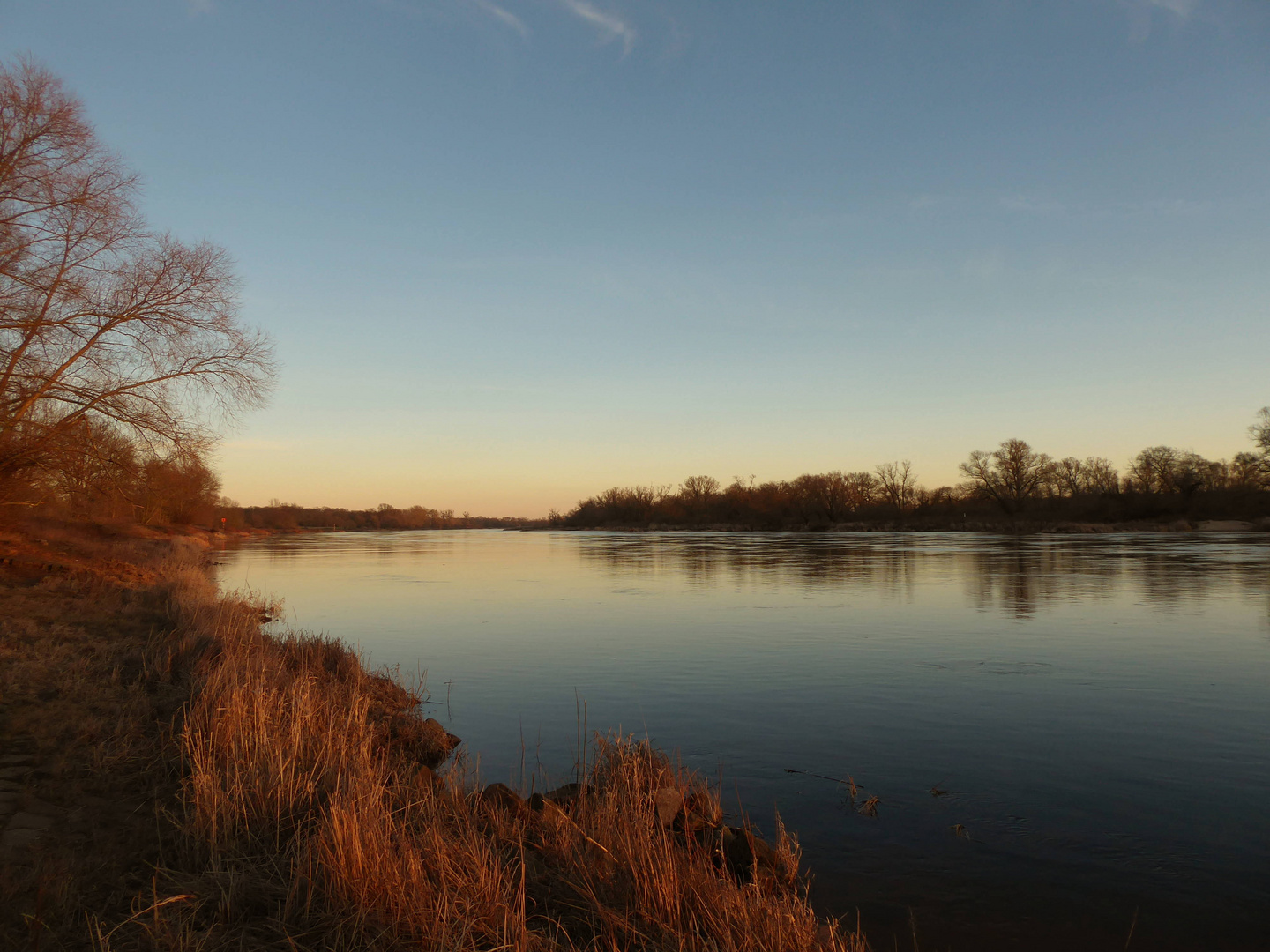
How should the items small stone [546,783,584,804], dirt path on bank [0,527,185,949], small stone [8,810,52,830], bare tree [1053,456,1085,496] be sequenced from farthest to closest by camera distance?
bare tree [1053,456,1085,496] < small stone [546,783,584,804] < small stone [8,810,52,830] < dirt path on bank [0,527,185,949]

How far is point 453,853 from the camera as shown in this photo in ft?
15.5

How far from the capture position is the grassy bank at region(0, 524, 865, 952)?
159 inches

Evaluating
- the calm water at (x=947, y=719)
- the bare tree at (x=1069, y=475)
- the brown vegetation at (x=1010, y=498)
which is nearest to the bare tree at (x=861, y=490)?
the brown vegetation at (x=1010, y=498)

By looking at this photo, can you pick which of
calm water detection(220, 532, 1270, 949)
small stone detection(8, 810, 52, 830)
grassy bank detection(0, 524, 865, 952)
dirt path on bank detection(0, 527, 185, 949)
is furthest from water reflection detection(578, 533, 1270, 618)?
small stone detection(8, 810, 52, 830)

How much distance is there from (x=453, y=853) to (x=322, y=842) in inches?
30.2

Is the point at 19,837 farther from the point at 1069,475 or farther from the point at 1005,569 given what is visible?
the point at 1069,475

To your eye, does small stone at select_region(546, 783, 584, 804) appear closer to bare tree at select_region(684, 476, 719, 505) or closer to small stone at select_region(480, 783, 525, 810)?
small stone at select_region(480, 783, 525, 810)

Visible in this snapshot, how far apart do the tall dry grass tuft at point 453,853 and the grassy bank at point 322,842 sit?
0.06 feet

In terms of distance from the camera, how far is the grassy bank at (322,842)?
13.3 ft

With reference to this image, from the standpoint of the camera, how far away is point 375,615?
2212 centimetres

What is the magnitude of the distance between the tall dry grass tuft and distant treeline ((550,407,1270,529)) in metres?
80.5

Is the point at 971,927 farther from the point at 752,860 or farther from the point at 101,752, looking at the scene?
the point at 101,752

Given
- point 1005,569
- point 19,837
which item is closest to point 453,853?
point 19,837

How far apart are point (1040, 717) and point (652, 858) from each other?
24.4 ft
